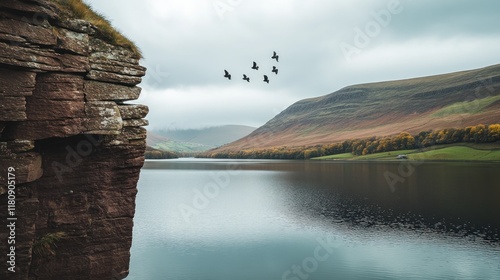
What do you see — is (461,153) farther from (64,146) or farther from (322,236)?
(64,146)

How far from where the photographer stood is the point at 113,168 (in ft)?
71.8

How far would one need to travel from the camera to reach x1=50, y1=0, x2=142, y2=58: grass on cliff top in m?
19.7

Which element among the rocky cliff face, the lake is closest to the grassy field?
the lake

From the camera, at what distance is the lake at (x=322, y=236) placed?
31.1 m

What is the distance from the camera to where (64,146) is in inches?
784

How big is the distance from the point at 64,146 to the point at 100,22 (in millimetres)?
7830

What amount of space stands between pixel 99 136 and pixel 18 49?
6109 mm

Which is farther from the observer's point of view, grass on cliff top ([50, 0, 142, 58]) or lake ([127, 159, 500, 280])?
lake ([127, 159, 500, 280])

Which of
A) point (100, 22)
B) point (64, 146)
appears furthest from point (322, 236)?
point (100, 22)

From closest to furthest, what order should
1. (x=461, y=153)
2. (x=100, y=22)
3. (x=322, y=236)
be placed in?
(x=100, y=22) → (x=322, y=236) → (x=461, y=153)

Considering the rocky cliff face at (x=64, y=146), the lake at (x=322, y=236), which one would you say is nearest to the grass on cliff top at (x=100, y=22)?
the rocky cliff face at (x=64, y=146)

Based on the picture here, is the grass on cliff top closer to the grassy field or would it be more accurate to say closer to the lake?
the lake

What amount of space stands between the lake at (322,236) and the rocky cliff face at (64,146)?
1041 cm

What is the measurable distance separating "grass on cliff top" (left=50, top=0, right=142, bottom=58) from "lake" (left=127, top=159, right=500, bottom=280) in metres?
19.2
